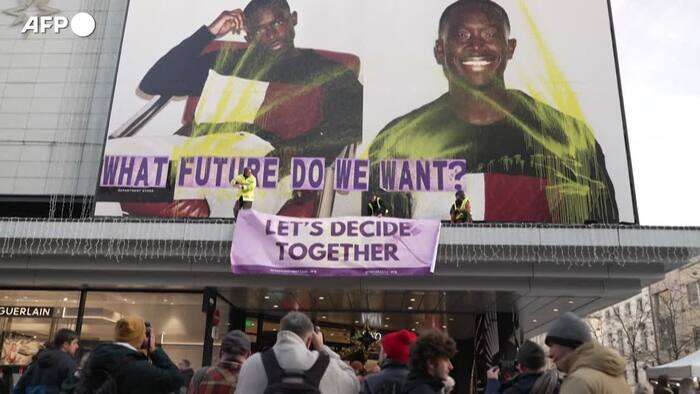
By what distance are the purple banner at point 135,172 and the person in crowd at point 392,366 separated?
1422 cm

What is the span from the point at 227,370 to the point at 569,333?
2469 mm

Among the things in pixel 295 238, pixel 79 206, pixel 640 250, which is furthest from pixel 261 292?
pixel 640 250

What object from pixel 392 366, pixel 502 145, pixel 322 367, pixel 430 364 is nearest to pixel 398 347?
pixel 392 366

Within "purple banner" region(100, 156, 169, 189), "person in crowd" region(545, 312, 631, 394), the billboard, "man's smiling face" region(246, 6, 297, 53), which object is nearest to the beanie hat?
"person in crowd" region(545, 312, 631, 394)

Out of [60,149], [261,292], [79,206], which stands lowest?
[261,292]

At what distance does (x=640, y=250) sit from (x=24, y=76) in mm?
19291

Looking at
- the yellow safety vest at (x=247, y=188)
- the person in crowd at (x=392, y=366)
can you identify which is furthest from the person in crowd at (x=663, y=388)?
the yellow safety vest at (x=247, y=188)

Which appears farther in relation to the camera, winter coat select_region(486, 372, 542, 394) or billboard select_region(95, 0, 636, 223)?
billboard select_region(95, 0, 636, 223)

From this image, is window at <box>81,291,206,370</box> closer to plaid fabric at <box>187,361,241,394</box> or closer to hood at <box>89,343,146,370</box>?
plaid fabric at <box>187,361,241,394</box>

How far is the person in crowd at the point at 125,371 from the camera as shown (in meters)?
3.74

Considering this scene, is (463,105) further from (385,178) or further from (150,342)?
(150,342)

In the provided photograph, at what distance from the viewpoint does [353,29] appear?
18656 mm

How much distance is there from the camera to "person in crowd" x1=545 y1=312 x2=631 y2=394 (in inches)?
112

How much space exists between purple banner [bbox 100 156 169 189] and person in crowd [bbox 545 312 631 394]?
15243mm
